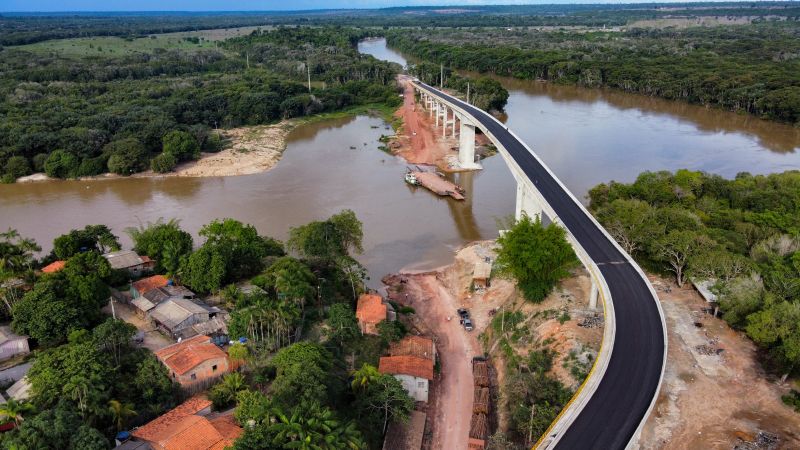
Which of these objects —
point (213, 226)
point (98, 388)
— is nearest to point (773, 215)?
point (213, 226)

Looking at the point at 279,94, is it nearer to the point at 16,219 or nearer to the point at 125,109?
the point at 125,109

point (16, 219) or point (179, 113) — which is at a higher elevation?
point (179, 113)

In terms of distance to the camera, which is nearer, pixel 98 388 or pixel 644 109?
pixel 98 388

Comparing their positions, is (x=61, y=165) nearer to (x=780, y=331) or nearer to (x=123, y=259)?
(x=123, y=259)

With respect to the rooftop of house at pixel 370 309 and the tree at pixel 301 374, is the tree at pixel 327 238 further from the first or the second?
the tree at pixel 301 374

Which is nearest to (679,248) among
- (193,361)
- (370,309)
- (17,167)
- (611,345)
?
(611,345)

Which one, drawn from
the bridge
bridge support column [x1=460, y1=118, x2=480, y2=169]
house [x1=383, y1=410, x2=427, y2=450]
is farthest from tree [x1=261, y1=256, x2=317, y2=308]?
bridge support column [x1=460, y1=118, x2=480, y2=169]
